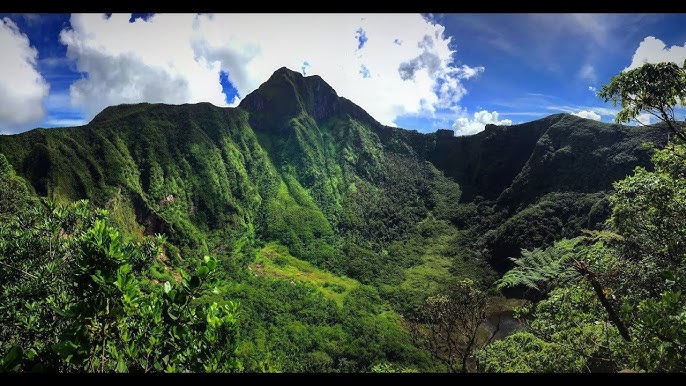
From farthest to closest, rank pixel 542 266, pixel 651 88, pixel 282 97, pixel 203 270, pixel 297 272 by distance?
pixel 282 97 < pixel 297 272 < pixel 542 266 < pixel 651 88 < pixel 203 270

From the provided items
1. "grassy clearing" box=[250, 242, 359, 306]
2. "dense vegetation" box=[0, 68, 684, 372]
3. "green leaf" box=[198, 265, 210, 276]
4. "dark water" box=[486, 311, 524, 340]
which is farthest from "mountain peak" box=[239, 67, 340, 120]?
"green leaf" box=[198, 265, 210, 276]

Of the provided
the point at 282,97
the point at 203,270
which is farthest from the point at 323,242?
the point at 203,270

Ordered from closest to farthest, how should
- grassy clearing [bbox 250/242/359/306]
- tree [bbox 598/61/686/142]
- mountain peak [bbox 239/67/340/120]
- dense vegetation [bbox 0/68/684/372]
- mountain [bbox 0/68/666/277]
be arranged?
dense vegetation [bbox 0/68/684/372]
tree [bbox 598/61/686/142]
mountain [bbox 0/68/666/277]
grassy clearing [bbox 250/242/359/306]
mountain peak [bbox 239/67/340/120]

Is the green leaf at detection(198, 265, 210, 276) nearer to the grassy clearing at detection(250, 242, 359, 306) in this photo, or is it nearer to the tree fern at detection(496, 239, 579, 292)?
the tree fern at detection(496, 239, 579, 292)

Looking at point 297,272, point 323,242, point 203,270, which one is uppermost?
point 203,270

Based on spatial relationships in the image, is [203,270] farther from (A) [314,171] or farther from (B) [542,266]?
(A) [314,171]
